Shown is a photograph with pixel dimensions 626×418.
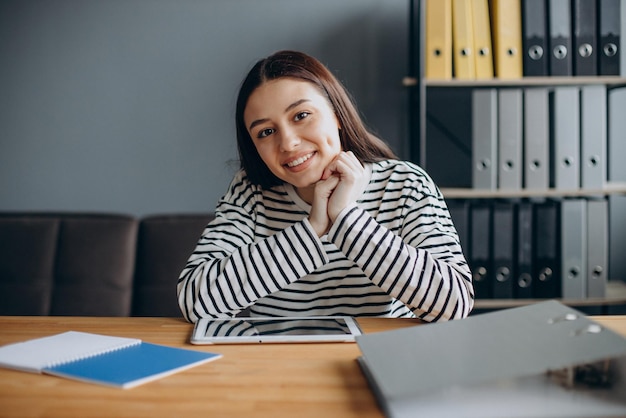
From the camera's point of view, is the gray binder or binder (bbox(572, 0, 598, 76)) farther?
binder (bbox(572, 0, 598, 76))

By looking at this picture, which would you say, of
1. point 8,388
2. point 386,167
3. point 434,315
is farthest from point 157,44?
point 8,388

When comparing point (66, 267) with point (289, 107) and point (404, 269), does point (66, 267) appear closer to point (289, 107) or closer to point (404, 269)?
point (289, 107)

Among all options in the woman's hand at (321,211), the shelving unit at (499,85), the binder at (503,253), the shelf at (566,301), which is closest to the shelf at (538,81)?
the shelving unit at (499,85)

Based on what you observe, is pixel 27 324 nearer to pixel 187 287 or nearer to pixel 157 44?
pixel 187 287

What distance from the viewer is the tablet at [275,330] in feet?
2.82

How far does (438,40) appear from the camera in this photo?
213 centimetres

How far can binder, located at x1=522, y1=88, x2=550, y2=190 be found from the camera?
2.12 m

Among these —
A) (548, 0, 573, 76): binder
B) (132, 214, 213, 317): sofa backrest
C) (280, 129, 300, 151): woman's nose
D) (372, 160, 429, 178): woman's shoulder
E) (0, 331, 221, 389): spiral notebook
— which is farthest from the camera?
(548, 0, 573, 76): binder

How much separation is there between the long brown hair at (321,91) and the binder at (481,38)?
0.88m

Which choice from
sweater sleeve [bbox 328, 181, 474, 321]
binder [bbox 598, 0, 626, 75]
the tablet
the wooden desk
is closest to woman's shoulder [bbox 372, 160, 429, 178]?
sweater sleeve [bbox 328, 181, 474, 321]

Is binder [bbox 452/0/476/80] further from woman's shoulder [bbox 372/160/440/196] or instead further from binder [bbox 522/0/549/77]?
woman's shoulder [bbox 372/160/440/196]

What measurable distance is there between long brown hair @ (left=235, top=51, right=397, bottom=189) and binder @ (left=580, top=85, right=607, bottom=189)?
3.29 ft

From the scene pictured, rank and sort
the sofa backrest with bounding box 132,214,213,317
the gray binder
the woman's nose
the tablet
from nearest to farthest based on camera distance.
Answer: the gray binder
the tablet
the woman's nose
the sofa backrest with bounding box 132,214,213,317

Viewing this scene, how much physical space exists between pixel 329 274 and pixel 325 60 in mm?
1315
